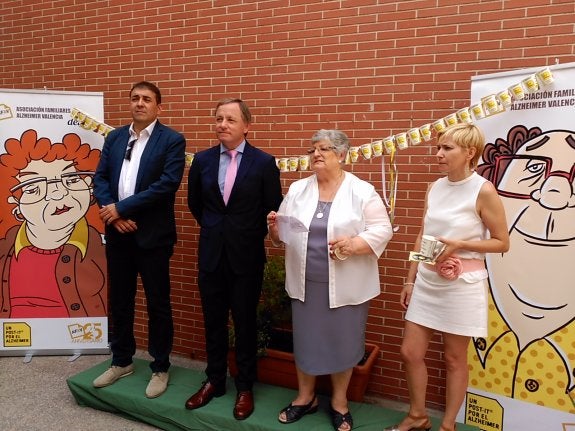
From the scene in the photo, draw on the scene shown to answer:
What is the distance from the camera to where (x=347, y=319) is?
2711mm

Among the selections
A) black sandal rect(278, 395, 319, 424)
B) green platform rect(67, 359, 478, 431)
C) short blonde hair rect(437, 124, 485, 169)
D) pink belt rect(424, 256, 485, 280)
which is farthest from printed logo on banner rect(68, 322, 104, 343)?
short blonde hair rect(437, 124, 485, 169)

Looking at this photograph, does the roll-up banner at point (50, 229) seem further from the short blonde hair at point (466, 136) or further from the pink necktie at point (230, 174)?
the short blonde hair at point (466, 136)

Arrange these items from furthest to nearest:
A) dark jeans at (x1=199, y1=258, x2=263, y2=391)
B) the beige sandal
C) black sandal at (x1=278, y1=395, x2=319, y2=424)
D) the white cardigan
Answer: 1. dark jeans at (x1=199, y1=258, x2=263, y2=391)
2. black sandal at (x1=278, y1=395, x2=319, y2=424)
3. the beige sandal
4. the white cardigan

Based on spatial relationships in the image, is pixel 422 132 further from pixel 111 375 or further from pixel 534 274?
pixel 111 375

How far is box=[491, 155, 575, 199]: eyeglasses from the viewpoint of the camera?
109 inches

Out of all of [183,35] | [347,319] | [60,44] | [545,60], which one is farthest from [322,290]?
[60,44]

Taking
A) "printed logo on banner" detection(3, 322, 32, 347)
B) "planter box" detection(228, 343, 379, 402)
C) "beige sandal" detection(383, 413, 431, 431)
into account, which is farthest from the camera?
"printed logo on banner" detection(3, 322, 32, 347)

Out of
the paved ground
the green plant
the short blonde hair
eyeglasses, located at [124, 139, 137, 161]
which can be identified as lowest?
the paved ground

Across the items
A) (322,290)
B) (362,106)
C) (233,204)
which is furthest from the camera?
(362,106)

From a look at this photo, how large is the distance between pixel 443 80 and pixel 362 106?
56 cm

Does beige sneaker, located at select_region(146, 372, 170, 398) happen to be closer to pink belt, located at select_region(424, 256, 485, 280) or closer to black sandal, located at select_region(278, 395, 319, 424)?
black sandal, located at select_region(278, 395, 319, 424)

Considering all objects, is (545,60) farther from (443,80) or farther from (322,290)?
(322,290)

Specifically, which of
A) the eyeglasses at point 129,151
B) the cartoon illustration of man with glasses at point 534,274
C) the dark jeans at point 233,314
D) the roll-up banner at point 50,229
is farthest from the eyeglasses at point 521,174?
the roll-up banner at point 50,229

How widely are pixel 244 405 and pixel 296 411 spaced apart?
32 cm
